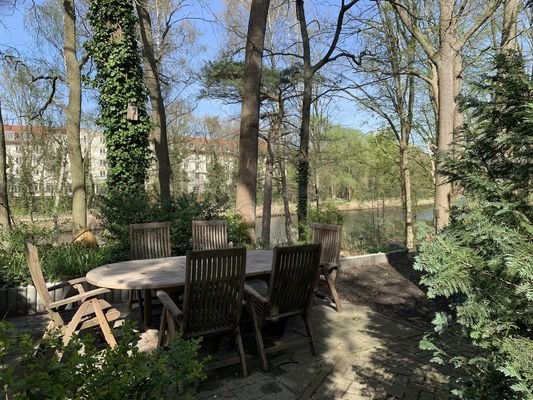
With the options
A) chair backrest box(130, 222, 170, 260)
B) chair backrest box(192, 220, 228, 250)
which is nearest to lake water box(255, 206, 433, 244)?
chair backrest box(192, 220, 228, 250)

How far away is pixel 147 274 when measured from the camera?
3.65 m

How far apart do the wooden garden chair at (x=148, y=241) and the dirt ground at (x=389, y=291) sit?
246 centimetres

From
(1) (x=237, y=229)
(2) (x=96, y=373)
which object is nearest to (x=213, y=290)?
(2) (x=96, y=373)

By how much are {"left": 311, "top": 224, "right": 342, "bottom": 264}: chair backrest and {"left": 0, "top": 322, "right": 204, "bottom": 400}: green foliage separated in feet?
11.7

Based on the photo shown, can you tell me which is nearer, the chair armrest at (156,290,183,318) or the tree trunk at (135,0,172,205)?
the chair armrest at (156,290,183,318)

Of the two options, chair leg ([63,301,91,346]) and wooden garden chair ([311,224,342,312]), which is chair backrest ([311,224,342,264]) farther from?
chair leg ([63,301,91,346])

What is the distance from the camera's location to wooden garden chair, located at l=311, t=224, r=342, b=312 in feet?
15.9

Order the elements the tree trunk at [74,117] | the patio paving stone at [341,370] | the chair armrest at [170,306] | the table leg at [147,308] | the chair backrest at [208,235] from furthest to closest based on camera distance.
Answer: the tree trunk at [74,117] → the chair backrest at [208,235] → the table leg at [147,308] → the chair armrest at [170,306] → the patio paving stone at [341,370]

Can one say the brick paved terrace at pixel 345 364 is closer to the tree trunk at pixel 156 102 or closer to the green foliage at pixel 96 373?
the green foliage at pixel 96 373

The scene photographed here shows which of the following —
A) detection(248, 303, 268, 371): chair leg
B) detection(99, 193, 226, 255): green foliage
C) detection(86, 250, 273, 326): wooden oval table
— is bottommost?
detection(248, 303, 268, 371): chair leg

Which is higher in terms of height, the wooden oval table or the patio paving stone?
the wooden oval table

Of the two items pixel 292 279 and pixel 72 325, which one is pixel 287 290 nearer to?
pixel 292 279

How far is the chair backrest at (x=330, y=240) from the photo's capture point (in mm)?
5012

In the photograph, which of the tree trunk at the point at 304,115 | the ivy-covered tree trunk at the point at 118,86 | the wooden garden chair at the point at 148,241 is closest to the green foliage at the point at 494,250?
the wooden garden chair at the point at 148,241
